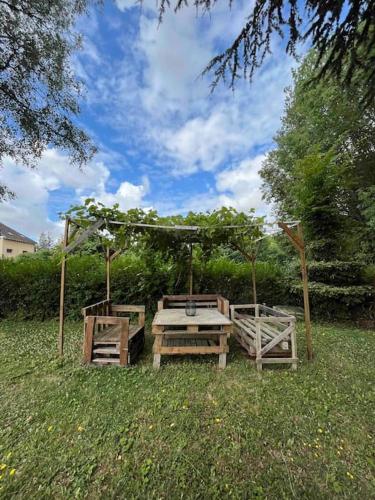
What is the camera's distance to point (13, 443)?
1.77 meters

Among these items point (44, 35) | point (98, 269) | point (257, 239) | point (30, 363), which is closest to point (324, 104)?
point (257, 239)

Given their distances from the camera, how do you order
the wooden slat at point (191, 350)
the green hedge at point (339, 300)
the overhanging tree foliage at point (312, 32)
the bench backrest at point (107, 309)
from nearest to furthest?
the overhanging tree foliage at point (312, 32), the wooden slat at point (191, 350), the bench backrest at point (107, 309), the green hedge at point (339, 300)

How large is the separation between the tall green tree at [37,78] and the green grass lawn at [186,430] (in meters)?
5.29

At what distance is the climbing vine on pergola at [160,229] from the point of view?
10.7ft

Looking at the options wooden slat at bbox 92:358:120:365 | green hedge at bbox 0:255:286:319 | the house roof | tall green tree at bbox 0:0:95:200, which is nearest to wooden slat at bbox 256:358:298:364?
wooden slat at bbox 92:358:120:365

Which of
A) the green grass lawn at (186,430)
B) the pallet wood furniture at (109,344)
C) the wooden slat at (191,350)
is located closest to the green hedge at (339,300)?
the green grass lawn at (186,430)

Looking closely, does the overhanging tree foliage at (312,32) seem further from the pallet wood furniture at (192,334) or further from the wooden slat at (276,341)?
the pallet wood furniture at (192,334)

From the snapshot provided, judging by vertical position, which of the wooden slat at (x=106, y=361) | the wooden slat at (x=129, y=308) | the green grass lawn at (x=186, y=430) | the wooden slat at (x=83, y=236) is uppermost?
the wooden slat at (x=83, y=236)

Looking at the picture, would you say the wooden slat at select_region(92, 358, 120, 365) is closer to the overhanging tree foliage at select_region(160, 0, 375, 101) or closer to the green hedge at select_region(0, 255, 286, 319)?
the green hedge at select_region(0, 255, 286, 319)

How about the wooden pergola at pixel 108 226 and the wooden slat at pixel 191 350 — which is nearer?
the wooden slat at pixel 191 350

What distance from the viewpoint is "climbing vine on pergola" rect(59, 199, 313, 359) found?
128 inches

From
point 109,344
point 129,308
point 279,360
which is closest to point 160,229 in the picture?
point 129,308

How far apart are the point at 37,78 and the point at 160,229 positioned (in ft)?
16.8

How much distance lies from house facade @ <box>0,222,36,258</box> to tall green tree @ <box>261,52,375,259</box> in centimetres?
2346
